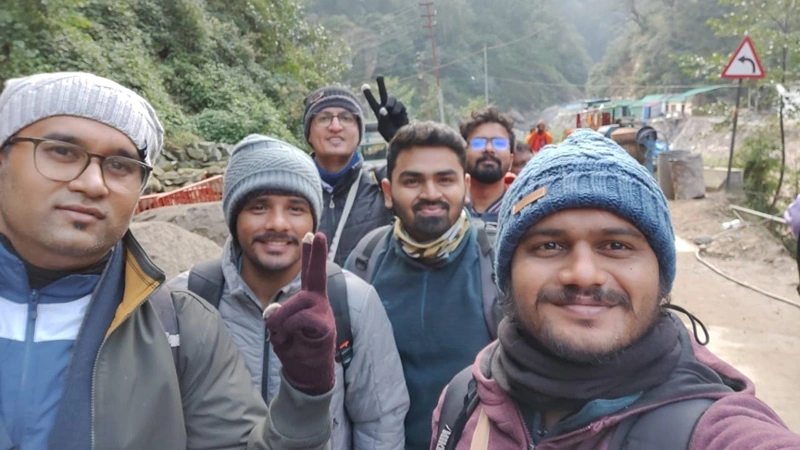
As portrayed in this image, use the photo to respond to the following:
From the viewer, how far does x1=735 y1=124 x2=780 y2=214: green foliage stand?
945cm

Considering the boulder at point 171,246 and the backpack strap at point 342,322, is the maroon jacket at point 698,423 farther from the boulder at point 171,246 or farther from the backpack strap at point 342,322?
the boulder at point 171,246

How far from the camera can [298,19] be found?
18.6 m

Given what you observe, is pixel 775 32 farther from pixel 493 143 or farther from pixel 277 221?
pixel 277 221

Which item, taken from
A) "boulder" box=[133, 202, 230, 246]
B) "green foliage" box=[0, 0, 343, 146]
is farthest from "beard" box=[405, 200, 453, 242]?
"green foliage" box=[0, 0, 343, 146]

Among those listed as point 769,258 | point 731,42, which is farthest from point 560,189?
point 731,42

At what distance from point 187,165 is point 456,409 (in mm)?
10155

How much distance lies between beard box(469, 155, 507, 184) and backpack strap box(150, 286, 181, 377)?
7.91 feet

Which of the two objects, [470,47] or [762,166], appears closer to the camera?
[762,166]

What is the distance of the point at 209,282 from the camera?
2100mm

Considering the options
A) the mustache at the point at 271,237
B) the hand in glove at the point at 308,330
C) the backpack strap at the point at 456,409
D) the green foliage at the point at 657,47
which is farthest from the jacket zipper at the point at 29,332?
the green foliage at the point at 657,47

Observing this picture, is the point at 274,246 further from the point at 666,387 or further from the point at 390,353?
the point at 666,387

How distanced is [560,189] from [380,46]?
6256 centimetres

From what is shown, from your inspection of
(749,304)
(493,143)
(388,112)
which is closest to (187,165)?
(388,112)

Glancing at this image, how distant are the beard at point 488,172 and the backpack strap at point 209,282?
1908 millimetres
